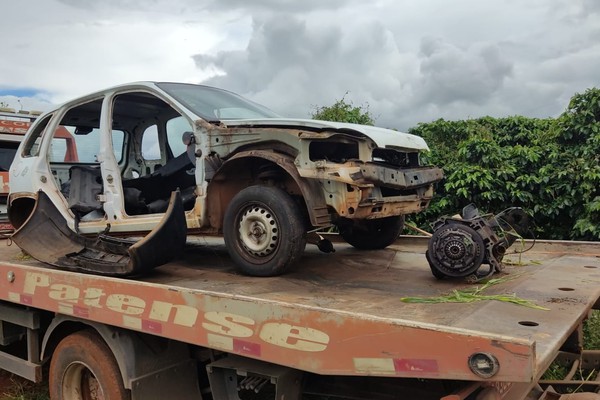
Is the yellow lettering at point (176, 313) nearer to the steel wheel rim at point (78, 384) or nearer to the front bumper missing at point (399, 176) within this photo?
the steel wheel rim at point (78, 384)

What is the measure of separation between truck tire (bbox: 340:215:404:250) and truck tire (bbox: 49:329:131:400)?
8.37ft

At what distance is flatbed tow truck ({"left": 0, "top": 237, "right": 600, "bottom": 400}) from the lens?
84.7 inches

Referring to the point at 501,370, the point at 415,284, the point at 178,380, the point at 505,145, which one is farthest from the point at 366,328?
the point at 505,145

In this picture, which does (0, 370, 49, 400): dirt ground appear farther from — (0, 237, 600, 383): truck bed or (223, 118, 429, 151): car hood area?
(223, 118, 429, 151): car hood area

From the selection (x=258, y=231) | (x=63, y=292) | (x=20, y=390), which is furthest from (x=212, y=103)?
(x=20, y=390)

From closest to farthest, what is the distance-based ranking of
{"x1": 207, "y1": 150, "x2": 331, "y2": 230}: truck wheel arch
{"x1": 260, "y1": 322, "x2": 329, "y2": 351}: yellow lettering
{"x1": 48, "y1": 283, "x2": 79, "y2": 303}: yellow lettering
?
{"x1": 260, "y1": 322, "x2": 329, "y2": 351}: yellow lettering, {"x1": 48, "y1": 283, "x2": 79, "y2": 303}: yellow lettering, {"x1": 207, "y1": 150, "x2": 331, "y2": 230}: truck wheel arch

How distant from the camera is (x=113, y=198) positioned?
4.74m

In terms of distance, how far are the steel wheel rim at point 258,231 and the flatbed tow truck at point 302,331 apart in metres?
0.23

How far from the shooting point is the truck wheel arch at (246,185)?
366 centimetres

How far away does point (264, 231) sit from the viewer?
381cm

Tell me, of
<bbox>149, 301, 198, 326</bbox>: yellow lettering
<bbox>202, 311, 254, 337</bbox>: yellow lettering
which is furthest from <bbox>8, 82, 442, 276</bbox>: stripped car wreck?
<bbox>202, 311, 254, 337</bbox>: yellow lettering

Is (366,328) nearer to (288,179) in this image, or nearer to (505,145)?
(288,179)

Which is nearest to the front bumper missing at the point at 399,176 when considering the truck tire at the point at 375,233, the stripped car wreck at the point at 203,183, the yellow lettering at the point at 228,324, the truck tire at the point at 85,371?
the stripped car wreck at the point at 203,183

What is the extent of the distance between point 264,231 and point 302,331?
1.46 m
